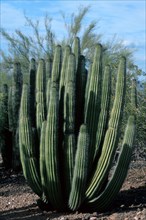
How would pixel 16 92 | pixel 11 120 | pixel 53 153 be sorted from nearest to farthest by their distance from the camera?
pixel 53 153
pixel 16 92
pixel 11 120

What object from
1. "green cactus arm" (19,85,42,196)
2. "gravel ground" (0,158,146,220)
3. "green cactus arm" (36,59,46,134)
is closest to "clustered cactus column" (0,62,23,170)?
"gravel ground" (0,158,146,220)

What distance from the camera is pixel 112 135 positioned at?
686 cm

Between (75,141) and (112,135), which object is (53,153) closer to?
(75,141)

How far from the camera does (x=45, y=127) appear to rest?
6.83m

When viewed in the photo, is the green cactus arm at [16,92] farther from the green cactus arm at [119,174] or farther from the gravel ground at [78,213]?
the green cactus arm at [119,174]

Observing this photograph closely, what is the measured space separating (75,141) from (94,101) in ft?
1.99

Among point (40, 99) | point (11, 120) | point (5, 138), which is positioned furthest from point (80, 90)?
point (5, 138)

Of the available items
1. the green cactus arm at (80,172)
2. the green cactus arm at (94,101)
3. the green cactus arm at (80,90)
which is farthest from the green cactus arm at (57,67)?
the green cactus arm at (80,172)

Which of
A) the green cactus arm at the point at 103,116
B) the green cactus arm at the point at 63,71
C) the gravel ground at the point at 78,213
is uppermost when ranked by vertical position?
the green cactus arm at the point at 63,71

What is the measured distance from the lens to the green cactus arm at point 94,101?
7.05 meters

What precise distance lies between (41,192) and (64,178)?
497 millimetres

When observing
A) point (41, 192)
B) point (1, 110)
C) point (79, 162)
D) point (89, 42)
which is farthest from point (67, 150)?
point (89, 42)

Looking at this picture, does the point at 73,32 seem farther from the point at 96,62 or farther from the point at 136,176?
the point at 96,62

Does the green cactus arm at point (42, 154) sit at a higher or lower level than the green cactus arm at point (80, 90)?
lower
